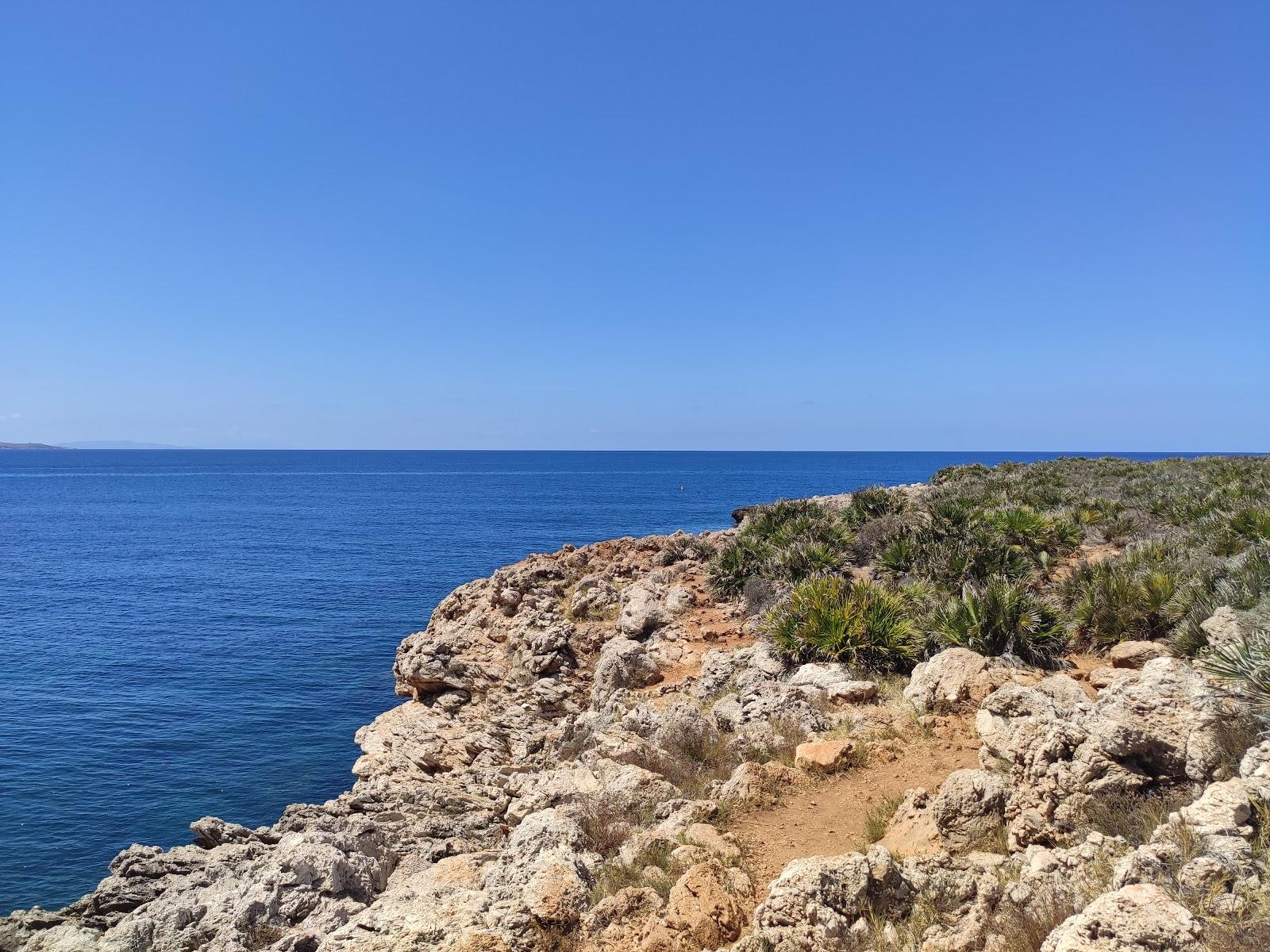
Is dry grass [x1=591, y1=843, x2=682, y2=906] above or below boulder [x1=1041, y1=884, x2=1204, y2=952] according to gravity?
below

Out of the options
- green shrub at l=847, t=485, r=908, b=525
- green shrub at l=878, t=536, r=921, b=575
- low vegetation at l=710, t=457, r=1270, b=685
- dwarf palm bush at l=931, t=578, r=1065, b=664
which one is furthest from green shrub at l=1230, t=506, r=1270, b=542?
green shrub at l=847, t=485, r=908, b=525

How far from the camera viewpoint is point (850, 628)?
1339 cm

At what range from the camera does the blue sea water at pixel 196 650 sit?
668 inches

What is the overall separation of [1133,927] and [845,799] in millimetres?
4747

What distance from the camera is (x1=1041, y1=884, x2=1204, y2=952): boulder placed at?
12.5ft

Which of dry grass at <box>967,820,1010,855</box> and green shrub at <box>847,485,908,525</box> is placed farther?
green shrub at <box>847,485,908,525</box>

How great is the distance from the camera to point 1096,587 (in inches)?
498

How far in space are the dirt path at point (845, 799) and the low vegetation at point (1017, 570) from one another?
114 inches

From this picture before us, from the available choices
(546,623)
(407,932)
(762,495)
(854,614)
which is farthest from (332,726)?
(762,495)

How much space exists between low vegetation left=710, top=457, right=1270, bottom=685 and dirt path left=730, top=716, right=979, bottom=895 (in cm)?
288

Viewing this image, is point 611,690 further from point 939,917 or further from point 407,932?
point 939,917

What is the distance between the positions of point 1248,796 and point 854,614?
8.75 metres

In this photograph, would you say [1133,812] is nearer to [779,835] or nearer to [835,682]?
[779,835]

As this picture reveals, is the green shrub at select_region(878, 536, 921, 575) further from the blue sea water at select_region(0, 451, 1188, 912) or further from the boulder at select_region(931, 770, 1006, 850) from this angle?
the blue sea water at select_region(0, 451, 1188, 912)
